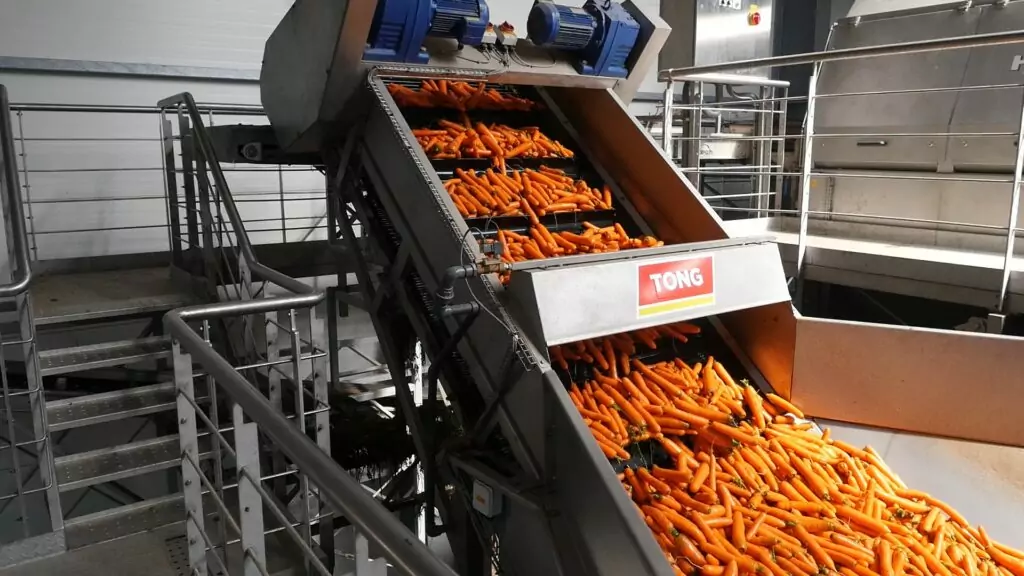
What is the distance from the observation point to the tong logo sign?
274 cm

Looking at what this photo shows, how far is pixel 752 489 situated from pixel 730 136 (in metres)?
3.42

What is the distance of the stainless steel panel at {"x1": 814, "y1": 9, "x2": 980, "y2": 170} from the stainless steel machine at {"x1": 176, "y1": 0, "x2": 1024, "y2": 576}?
2.19 metres

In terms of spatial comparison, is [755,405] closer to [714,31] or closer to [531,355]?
[531,355]

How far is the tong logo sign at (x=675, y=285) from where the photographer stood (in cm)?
274

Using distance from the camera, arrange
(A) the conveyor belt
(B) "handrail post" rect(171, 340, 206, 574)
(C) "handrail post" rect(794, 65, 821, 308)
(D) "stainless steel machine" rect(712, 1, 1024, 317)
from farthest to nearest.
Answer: (D) "stainless steel machine" rect(712, 1, 1024, 317) → (C) "handrail post" rect(794, 65, 821, 308) → (A) the conveyor belt → (B) "handrail post" rect(171, 340, 206, 574)

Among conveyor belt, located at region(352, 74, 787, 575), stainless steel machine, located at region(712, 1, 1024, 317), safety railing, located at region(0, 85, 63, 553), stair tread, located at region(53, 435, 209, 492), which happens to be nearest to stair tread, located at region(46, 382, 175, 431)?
stair tread, located at region(53, 435, 209, 492)

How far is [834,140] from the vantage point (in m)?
5.80

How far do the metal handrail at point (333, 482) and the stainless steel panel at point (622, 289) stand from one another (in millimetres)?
1107

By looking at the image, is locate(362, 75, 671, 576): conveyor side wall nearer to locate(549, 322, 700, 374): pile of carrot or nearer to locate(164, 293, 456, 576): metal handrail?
locate(549, 322, 700, 374): pile of carrot

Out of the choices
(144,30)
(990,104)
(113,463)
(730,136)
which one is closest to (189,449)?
(113,463)

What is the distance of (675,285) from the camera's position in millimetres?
2826

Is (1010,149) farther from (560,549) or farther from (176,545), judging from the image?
(176,545)

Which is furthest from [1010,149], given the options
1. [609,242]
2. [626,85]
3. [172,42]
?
[172,42]

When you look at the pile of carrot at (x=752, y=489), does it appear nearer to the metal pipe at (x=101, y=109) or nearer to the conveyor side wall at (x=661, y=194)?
the conveyor side wall at (x=661, y=194)
